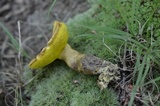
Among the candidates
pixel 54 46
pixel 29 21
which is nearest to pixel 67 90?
pixel 54 46

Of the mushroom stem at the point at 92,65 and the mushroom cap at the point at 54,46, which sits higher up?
the mushroom cap at the point at 54,46

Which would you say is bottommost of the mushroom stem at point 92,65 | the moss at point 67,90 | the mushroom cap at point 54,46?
the moss at point 67,90

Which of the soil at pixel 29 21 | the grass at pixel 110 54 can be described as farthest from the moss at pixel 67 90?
the soil at pixel 29 21

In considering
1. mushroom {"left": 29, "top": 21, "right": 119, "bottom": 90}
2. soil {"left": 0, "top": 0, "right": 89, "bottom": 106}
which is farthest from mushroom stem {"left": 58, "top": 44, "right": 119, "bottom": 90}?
soil {"left": 0, "top": 0, "right": 89, "bottom": 106}

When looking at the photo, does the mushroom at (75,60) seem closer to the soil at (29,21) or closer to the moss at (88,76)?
the moss at (88,76)

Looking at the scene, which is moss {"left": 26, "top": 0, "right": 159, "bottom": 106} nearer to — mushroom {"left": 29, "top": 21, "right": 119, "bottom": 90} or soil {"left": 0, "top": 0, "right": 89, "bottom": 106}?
mushroom {"left": 29, "top": 21, "right": 119, "bottom": 90}

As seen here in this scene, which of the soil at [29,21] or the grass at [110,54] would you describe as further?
the soil at [29,21]
